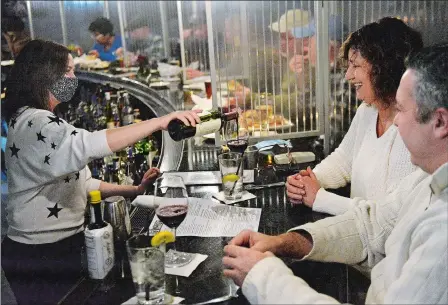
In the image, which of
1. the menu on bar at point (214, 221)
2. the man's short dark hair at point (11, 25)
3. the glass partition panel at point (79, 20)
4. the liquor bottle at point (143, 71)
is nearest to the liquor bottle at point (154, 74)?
the liquor bottle at point (143, 71)

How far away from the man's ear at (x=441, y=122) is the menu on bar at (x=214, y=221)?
698 millimetres

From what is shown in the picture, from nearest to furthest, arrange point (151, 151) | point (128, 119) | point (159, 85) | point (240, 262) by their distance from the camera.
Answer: point (240, 262) < point (151, 151) < point (128, 119) < point (159, 85)

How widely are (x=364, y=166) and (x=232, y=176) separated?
553 millimetres

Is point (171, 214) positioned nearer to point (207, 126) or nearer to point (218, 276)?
point (218, 276)

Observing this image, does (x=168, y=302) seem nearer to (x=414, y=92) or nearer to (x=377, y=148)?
(x=414, y=92)

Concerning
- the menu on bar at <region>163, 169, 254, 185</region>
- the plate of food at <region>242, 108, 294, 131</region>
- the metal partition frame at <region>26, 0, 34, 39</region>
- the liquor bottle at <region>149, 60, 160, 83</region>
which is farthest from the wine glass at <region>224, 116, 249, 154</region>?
the metal partition frame at <region>26, 0, 34, 39</region>

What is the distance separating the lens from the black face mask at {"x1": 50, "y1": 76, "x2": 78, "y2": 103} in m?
2.14

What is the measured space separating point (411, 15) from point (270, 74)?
34.8 inches

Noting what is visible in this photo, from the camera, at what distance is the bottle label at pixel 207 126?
200cm

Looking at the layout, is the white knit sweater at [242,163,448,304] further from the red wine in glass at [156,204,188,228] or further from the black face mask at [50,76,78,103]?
the black face mask at [50,76,78,103]

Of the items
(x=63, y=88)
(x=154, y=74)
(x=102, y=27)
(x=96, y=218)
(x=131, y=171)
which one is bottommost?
(x=131, y=171)

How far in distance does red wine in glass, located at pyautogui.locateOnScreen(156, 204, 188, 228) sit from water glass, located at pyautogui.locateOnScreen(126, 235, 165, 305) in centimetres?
27

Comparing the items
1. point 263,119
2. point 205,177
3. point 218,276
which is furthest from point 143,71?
point 218,276

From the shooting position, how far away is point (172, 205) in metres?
1.50
